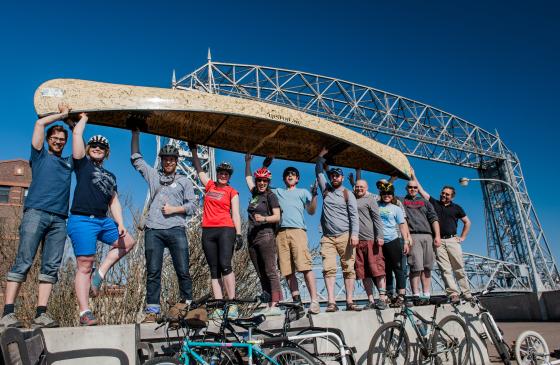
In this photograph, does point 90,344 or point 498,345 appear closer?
point 90,344

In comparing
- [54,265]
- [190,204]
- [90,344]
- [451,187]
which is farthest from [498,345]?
[54,265]

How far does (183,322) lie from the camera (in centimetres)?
373

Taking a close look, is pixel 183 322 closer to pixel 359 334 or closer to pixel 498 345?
pixel 359 334

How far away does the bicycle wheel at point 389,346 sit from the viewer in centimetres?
491

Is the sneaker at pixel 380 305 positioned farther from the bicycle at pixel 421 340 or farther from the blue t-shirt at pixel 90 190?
the blue t-shirt at pixel 90 190

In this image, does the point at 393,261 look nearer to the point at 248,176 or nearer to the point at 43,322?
the point at 248,176

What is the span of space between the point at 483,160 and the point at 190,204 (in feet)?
139

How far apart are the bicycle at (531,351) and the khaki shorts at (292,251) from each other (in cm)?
304

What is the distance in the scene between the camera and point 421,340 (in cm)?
523

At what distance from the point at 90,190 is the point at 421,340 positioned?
402 cm

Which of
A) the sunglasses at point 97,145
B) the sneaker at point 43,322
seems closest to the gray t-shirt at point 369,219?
the sunglasses at point 97,145

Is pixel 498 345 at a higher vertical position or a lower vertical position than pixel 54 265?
lower

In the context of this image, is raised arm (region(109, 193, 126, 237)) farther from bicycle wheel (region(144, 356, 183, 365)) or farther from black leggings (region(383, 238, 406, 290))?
black leggings (region(383, 238, 406, 290))

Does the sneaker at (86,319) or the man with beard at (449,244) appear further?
the man with beard at (449,244)
